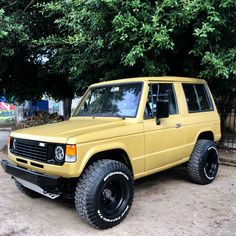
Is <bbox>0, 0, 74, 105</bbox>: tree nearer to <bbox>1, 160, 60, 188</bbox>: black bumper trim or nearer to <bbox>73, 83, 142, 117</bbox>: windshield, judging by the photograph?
<bbox>73, 83, 142, 117</bbox>: windshield

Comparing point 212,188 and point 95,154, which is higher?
point 95,154

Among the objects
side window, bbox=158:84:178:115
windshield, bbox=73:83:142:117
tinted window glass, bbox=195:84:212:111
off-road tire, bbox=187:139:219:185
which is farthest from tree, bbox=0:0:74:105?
off-road tire, bbox=187:139:219:185

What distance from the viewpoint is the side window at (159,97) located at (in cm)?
494

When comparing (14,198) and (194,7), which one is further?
(194,7)

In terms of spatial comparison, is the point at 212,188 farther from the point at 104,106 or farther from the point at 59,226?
the point at 59,226

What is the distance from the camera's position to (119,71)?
7.59 m

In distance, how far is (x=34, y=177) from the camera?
4113 millimetres

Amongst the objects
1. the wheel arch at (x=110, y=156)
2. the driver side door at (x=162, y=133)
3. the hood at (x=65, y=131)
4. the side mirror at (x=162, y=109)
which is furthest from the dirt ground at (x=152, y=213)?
the side mirror at (x=162, y=109)

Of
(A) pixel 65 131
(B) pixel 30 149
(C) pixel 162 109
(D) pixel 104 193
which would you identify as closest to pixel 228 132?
(C) pixel 162 109

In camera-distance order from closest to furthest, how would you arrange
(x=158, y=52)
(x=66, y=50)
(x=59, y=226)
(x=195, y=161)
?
1. (x=59, y=226)
2. (x=195, y=161)
3. (x=158, y=52)
4. (x=66, y=50)

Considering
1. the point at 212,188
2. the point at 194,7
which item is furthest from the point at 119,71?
the point at 212,188

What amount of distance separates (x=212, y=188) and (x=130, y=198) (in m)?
2.04

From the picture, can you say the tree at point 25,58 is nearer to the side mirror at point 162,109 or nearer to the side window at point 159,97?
the side window at point 159,97

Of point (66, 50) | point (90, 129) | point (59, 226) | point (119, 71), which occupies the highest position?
point (66, 50)
